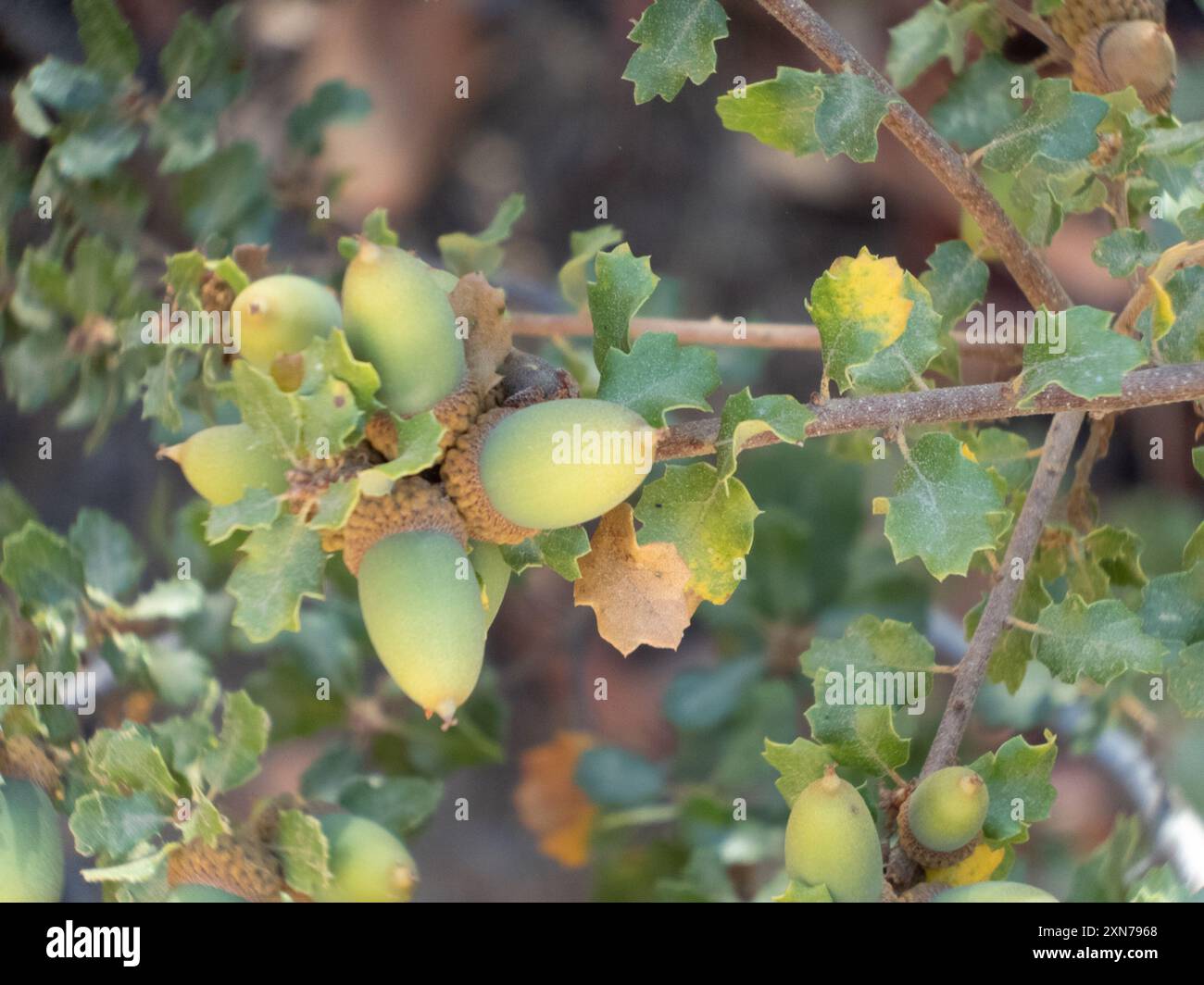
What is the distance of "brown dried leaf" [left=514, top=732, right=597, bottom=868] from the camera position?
136 cm

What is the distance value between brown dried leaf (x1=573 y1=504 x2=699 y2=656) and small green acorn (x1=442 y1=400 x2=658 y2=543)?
7 cm

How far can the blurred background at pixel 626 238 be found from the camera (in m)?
1.30

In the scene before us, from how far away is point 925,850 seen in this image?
61 centimetres

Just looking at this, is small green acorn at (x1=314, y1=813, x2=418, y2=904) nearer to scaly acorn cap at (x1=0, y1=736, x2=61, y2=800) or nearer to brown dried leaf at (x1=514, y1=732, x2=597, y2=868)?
scaly acorn cap at (x1=0, y1=736, x2=61, y2=800)

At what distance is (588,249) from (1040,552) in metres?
0.40

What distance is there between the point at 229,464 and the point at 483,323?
14 cm

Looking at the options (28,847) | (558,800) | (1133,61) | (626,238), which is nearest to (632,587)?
(28,847)

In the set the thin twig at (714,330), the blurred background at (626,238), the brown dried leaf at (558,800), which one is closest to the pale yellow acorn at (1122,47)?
the thin twig at (714,330)

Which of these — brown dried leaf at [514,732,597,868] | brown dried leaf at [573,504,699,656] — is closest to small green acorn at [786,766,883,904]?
brown dried leaf at [573,504,699,656]

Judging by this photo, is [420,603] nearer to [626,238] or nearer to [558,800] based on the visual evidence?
[558,800]

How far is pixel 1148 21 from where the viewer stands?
0.79m

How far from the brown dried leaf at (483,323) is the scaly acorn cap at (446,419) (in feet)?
0.06
